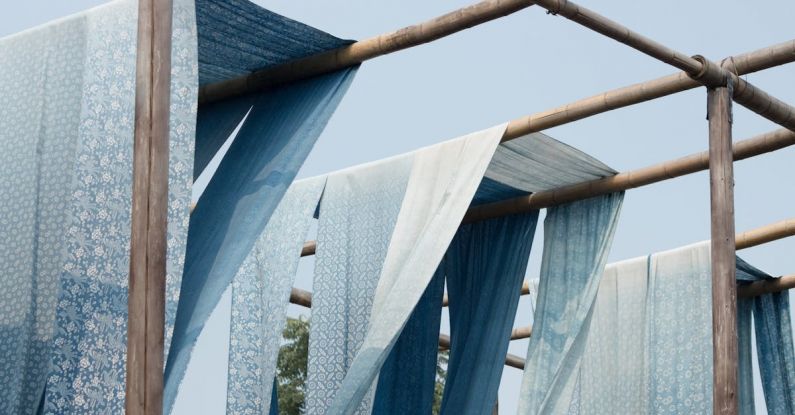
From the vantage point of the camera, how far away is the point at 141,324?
16.0 feet

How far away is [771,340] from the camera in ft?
32.2

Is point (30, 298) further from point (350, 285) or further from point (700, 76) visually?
point (700, 76)

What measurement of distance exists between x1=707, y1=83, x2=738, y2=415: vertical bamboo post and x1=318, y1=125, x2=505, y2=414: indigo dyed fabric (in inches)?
48.5

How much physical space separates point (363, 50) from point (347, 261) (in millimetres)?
1529

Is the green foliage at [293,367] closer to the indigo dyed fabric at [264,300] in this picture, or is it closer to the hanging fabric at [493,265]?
the hanging fabric at [493,265]

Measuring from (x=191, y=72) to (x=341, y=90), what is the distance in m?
1.12

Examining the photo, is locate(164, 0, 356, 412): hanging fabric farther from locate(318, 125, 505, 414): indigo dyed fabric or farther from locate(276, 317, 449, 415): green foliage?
locate(276, 317, 449, 415): green foliage

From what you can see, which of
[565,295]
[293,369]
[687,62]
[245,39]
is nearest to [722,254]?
[687,62]

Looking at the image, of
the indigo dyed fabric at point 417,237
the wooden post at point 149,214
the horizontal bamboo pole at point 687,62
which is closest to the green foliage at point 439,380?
the indigo dyed fabric at point 417,237

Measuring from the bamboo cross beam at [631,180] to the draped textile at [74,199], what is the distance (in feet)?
9.59

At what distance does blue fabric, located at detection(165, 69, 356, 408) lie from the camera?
5961 mm

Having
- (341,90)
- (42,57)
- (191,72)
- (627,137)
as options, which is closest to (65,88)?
(42,57)

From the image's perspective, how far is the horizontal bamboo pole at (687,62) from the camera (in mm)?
6176

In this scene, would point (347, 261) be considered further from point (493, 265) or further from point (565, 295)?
point (565, 295)
